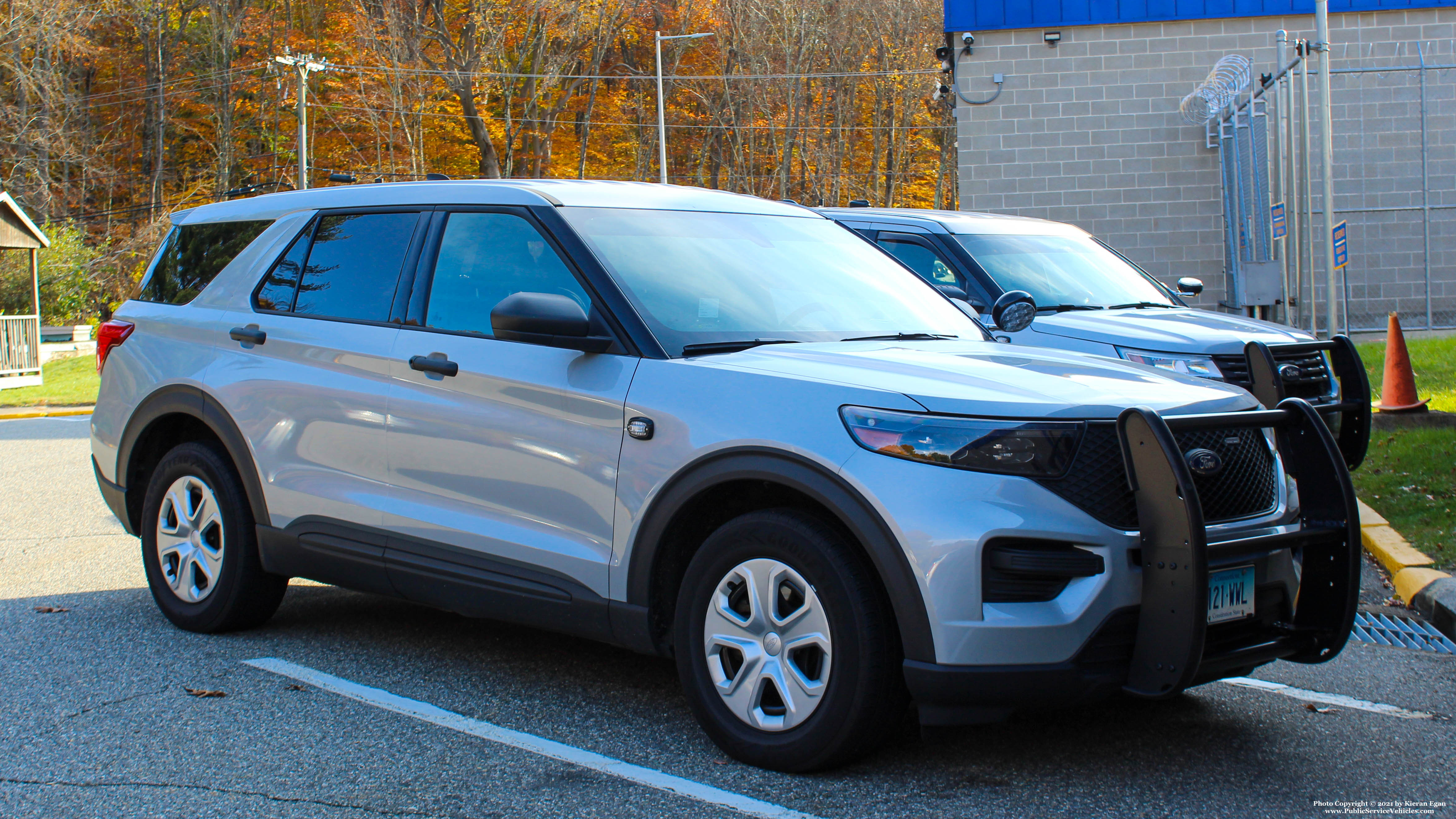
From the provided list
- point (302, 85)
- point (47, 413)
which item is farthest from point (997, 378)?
point (302, 85)

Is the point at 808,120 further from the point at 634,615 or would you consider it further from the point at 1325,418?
the point at 634,615

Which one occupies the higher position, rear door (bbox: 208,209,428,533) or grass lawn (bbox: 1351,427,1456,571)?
rear door (bbox: 208,209,428,533)

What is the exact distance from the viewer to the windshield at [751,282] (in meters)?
4.36

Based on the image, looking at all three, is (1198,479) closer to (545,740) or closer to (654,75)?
(545,740)

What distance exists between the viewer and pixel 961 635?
3408 millimetres

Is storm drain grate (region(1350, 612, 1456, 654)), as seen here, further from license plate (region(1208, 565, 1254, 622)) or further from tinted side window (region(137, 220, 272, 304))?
tinted side window (region(137, 220, 272, 304))

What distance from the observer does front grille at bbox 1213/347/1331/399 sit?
7.69 m

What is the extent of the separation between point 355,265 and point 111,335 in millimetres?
1643

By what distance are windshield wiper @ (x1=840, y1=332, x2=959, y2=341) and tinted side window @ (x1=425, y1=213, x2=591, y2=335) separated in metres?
1.02

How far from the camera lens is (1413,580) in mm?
6172

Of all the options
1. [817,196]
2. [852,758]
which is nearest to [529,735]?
[852,758]

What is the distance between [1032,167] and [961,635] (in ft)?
57.1

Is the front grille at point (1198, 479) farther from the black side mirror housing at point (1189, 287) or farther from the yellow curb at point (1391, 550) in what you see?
the black side mirror housing at point (1189, 287)

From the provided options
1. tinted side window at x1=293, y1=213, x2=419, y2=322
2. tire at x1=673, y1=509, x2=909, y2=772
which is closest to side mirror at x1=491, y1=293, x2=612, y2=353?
tire at x1=673, y1=509, x2=909, y2=772
